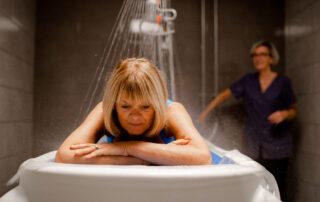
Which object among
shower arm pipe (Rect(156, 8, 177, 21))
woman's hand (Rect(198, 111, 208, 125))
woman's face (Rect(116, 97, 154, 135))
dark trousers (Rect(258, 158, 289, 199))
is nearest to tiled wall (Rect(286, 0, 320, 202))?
dark trousers (Rect(258, 158, 289, 199))

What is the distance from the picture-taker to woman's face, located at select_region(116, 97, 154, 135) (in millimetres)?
484

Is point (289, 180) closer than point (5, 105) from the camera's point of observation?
No

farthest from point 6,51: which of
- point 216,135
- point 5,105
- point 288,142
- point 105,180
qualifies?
point 288,142

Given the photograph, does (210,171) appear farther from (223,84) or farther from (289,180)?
(223,84)

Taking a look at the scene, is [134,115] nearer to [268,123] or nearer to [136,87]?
[136,87]

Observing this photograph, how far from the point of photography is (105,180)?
0.36m

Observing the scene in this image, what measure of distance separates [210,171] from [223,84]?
0.84 m

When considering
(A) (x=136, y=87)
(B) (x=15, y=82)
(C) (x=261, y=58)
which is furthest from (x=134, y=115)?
(C) (x=261, y=58)

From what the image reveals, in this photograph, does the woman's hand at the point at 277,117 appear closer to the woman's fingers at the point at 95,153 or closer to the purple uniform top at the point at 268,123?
the purple uniform top at the point at 268,123

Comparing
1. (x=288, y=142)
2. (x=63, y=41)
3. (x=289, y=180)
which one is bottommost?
(x=289, y=180)

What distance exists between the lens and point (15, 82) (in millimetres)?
717

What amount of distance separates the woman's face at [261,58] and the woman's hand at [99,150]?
0.82 metres

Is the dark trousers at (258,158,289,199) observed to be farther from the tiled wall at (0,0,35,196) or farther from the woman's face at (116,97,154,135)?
the tiled wall at (0,0,35,196)

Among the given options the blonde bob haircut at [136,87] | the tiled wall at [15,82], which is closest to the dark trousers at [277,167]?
the blonde bob haircut at [136,87]
